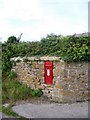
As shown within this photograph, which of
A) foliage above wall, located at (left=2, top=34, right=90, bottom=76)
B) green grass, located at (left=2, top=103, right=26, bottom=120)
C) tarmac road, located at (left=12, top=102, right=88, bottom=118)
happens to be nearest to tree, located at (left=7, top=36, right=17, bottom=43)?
foliage above wall, located at (left=2, top=34, right=90, bottom=76)

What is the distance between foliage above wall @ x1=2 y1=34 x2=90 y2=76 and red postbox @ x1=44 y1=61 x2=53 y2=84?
1.36ft

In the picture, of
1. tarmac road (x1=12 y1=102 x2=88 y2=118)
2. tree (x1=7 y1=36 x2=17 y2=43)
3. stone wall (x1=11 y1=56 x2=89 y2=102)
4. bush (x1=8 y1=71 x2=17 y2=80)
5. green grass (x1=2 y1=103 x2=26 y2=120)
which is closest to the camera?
green grass (x1=2 y1=103 x2=26 y2=120)

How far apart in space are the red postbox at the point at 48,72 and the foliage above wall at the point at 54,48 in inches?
16.3

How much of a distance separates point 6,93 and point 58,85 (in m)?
2.15

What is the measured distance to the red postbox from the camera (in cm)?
1255

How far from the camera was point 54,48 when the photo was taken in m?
13.4

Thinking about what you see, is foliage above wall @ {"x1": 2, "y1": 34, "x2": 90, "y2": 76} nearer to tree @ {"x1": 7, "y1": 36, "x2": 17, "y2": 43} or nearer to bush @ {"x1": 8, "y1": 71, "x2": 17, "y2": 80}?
tree @ {"x1": 7, "y1": 36, "x2": 17, "y2": 43}

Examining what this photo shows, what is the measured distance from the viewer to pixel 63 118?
→ 29.6 feet

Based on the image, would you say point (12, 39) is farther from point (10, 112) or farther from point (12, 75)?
point (10, 112)

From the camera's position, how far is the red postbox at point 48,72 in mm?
12547

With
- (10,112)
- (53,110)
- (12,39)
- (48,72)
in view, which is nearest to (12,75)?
(48,72)

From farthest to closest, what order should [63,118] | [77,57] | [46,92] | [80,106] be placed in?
[46,92], [77,57], [80,106], [63,118]

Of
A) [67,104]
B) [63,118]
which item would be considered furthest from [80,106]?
[63,118]

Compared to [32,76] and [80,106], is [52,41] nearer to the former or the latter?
[32,76]
